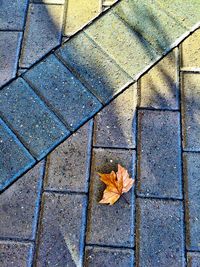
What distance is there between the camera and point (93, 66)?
2514 mm

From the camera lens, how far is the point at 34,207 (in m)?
2.16

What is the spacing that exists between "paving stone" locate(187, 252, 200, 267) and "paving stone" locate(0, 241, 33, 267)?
2.58 feet

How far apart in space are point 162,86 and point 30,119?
803 mm

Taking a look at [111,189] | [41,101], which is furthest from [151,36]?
[111,189]

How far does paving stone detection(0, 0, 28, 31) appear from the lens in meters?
2.65

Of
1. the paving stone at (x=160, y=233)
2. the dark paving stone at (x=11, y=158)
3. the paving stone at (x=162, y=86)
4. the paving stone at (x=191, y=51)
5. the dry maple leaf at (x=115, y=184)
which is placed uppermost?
the paving stone at (x=191, y=51)

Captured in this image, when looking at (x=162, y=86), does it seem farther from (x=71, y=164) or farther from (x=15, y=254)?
(x=15, y=254)

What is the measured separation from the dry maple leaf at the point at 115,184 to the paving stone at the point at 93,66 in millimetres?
477

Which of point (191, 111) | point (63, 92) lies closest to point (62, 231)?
point (63, 92)

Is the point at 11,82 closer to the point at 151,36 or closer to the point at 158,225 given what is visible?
the point at 151,36

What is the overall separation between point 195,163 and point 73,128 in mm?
707

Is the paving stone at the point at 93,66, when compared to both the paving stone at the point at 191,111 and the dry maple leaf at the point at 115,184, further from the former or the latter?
the dry maple leaf at the point at 115,184

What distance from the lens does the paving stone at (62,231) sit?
2053mm

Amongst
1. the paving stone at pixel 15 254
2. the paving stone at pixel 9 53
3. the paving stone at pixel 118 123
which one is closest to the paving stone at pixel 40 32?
the paving stone at pixel 9 53
